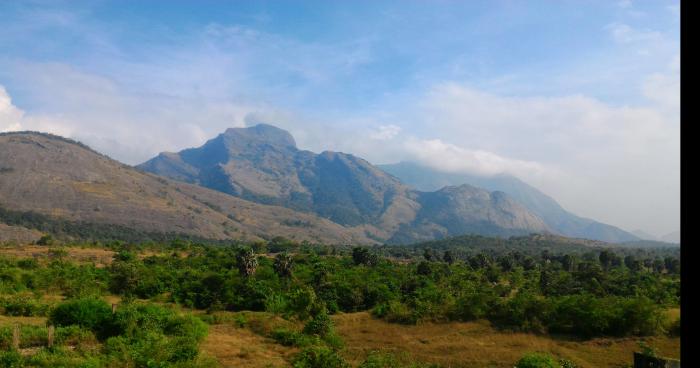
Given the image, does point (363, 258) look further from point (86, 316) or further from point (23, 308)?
point (86, 316)

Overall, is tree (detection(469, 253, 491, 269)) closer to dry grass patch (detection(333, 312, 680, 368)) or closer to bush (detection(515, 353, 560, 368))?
dry grass patch (detection(333, 312, 680, 368))

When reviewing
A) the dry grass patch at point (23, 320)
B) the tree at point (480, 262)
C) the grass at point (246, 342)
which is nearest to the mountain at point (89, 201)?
the dry grass patch at point (23, 320)

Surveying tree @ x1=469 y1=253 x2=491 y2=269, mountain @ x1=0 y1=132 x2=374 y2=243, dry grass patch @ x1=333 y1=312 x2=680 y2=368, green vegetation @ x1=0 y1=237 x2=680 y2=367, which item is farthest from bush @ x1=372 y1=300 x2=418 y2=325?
mountain @ x1=0 y1=132 x2=374 y2=243

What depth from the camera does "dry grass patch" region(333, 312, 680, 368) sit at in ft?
74.7

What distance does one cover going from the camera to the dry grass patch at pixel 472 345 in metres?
22.8

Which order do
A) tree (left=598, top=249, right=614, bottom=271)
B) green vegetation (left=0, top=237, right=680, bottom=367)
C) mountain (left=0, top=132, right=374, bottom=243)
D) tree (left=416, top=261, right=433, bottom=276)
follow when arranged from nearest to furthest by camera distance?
1. green vegetation (left=0, top=237, right=680, bottom=367)
2. tree (left=416, top=261, right=433, bottom=276)
3. tree (left=598, top=249, right=614, bottom=271)
4. mountain (left=0, top=132, right=374, bottom=243)

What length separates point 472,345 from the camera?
82.9ft

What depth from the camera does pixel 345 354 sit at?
74.3 ft

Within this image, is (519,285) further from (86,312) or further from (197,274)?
(86,312)

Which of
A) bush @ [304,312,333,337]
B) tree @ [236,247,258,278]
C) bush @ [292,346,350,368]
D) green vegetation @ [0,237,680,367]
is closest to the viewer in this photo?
bush @ [292,346,350,368]

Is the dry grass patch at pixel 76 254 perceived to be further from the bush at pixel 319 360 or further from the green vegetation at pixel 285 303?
the bush at pixel 319 360

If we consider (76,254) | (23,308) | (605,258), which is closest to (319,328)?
(23,308)
